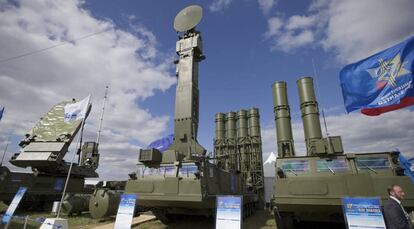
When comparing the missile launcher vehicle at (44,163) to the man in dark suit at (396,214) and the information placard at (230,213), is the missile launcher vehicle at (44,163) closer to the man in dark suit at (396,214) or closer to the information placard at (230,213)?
the information placard at (230,213)

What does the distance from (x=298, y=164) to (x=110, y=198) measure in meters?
7.50

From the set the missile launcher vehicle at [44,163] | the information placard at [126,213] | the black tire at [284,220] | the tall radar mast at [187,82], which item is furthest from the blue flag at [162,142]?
the black tire at [284,220]

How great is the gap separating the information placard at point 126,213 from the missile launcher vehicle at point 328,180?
3.52 meters

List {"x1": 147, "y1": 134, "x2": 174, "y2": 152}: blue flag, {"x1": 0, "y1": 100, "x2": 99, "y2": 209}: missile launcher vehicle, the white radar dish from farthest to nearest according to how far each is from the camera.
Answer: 1. {"x1": 147, "y1": 134, "x2": 174, "y2": 152}: blue flag
2. the white radar dish
3. {"x1": 0, "y1": 100, "x2": 99, "y2": 209}: missile launcher vehicle

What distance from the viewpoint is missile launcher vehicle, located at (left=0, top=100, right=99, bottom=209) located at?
12484 millimetres

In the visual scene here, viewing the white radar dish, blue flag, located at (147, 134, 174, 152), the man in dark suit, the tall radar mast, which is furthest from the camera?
blue flag, located at (147, 134, 174, 152)

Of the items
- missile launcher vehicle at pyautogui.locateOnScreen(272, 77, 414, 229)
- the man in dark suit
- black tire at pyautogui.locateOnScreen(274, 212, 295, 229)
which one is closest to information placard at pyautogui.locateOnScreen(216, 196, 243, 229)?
missile launcher vehicle at pyautogui.locateOnScreen(272, 77, 414, 229)

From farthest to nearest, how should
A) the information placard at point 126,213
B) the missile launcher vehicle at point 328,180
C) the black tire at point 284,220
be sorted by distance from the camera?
the black tire at point 284,220 → the missile launcher vehicle at point 328,180 → the information placard at point 126,213

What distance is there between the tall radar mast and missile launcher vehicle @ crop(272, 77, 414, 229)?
365cm

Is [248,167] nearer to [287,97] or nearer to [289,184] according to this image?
[287,97]

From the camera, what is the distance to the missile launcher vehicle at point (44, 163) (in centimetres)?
1248

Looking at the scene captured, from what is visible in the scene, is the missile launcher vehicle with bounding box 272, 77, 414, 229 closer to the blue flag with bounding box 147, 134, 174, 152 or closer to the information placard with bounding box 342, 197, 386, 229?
the information placard with bounding box 342, 197, 386, 229

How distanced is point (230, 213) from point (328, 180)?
2717 mm

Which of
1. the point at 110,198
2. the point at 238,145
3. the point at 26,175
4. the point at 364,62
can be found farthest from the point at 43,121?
the point at 364,62
